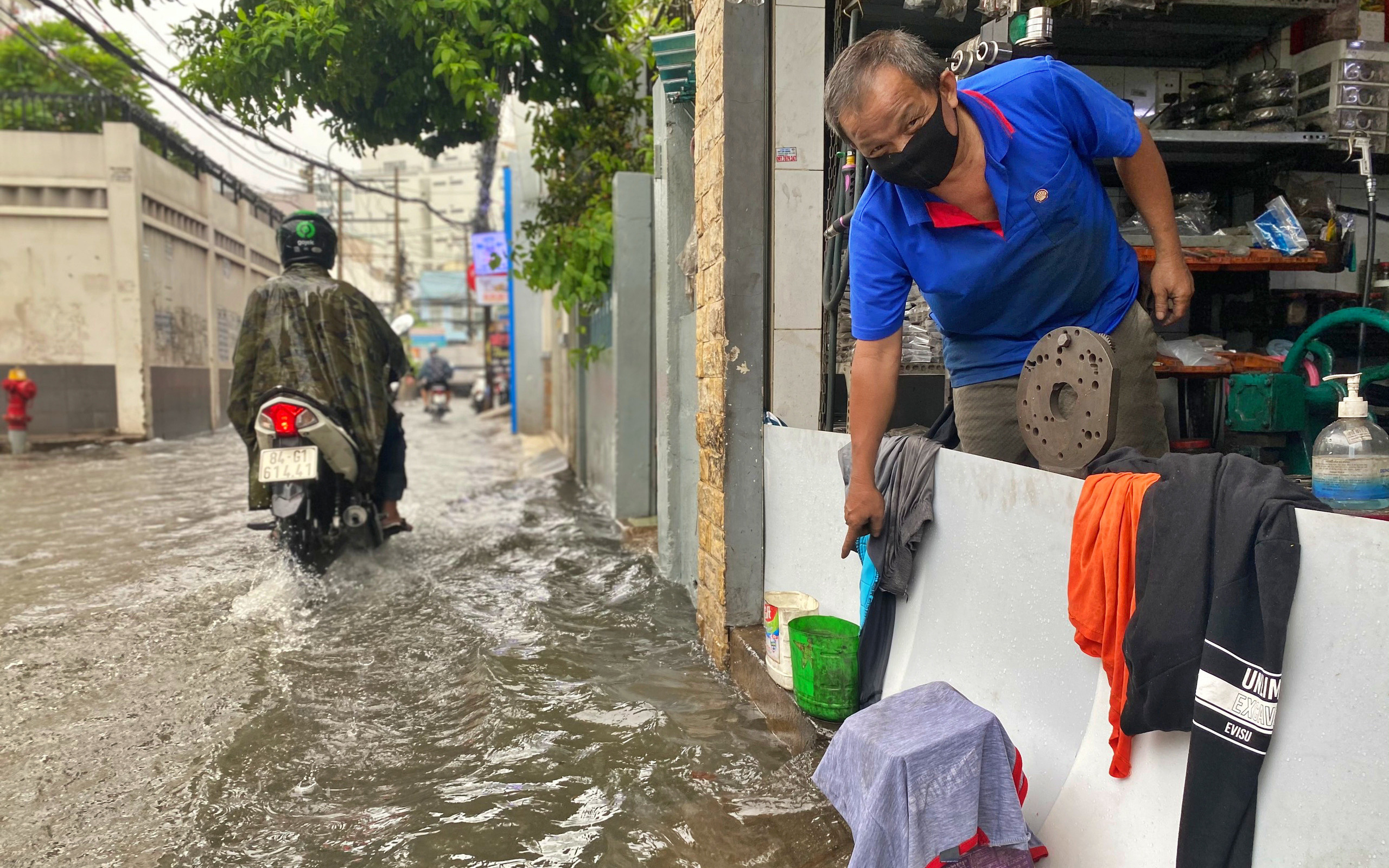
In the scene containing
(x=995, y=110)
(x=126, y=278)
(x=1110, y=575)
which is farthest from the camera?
(x=126, y=278)

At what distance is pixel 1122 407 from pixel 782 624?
50.4 inches

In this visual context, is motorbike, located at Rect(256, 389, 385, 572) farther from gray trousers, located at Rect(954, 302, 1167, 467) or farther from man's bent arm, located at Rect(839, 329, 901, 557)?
gray trousers, located at Rect(954, 302, 1167, 467)

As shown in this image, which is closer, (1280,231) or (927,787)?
(927,787)

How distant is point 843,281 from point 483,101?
4536mm

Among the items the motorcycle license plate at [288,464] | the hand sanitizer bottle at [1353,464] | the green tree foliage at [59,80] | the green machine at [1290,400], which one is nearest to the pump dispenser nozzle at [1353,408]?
the hand sanitizer bottle at [1353,464]

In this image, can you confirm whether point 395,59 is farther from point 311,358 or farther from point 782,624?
point 782,624

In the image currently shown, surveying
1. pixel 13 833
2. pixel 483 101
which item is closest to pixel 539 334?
pixel 483 101

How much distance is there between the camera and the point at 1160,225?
2471 millimetres

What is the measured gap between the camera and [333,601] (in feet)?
16.6

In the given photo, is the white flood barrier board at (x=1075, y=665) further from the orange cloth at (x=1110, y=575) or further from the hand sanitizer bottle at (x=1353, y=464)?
the hand sanitizer bottle at (x=1353, y=464)

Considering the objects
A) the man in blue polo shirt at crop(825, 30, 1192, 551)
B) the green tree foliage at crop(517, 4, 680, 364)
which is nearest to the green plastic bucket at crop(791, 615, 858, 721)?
the man in blue polo shirt at crop(825, 30, 1192, 551)

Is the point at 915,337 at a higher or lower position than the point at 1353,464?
higher

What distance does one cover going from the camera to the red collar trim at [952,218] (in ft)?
7.72

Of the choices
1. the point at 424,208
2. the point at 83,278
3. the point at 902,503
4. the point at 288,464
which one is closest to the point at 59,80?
the point at 83,278
